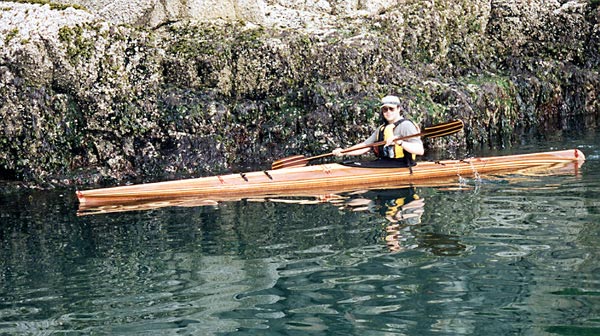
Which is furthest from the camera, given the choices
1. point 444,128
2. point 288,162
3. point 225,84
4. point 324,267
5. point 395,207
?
point 225,84

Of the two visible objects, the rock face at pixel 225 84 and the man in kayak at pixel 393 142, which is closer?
the man in kayak at pixel 393 142

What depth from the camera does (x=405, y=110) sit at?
1380cm

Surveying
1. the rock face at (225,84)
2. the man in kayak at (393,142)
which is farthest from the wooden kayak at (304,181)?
the rock face at (225,84)

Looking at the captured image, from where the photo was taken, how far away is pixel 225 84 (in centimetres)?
1381

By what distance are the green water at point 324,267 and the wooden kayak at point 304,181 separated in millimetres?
833

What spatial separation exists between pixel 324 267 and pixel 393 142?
172 inches

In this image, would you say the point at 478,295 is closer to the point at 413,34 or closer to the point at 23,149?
the point at 23,149

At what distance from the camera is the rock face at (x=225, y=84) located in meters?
12.5

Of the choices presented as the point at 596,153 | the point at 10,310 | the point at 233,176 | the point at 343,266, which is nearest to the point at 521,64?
the point at 596,153

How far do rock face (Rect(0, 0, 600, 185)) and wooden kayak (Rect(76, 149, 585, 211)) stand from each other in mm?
2701

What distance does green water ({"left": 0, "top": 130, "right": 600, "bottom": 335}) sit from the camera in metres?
4.27

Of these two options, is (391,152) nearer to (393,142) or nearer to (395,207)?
(393,142)

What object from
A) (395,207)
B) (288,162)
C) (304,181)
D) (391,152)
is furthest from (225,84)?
(395,207)

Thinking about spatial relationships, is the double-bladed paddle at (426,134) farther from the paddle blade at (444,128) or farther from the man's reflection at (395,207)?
the man's reflection at (395,207)
